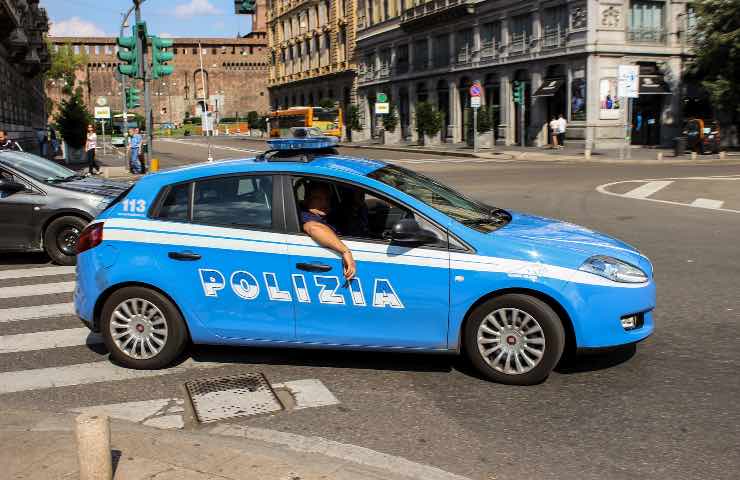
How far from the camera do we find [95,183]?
1143cm

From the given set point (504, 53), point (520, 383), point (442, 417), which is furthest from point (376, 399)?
point (504, 53)

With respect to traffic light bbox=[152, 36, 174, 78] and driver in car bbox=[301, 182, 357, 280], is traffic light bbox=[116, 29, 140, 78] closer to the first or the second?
traffic light bbox=[152, 36, 174, 78]

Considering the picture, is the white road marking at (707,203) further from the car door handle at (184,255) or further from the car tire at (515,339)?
the car door handle at (184,255)

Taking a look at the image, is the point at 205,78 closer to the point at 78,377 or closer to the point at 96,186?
the point at 96,186

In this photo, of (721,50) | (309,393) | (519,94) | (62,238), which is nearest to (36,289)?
(62,238)

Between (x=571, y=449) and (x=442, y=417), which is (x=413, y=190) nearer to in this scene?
(x=442, y=417)

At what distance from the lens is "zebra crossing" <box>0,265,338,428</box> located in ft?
16.3

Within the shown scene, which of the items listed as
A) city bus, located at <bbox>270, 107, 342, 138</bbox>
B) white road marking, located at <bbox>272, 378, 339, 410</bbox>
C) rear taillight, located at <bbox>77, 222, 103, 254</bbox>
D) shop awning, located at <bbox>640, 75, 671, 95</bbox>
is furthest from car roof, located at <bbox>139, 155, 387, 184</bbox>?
city bus, located at <bbox>270, 107, 342, 138</bbox>

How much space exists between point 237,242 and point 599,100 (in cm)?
3435

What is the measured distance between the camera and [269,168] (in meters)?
5.56

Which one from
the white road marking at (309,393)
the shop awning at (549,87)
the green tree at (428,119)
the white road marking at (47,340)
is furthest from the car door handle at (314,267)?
the green tree at (428,119)

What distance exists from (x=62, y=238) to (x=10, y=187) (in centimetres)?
93

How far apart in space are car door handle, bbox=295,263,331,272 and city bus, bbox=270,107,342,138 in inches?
2123

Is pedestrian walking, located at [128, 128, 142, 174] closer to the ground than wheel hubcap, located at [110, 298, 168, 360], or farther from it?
farther from it
